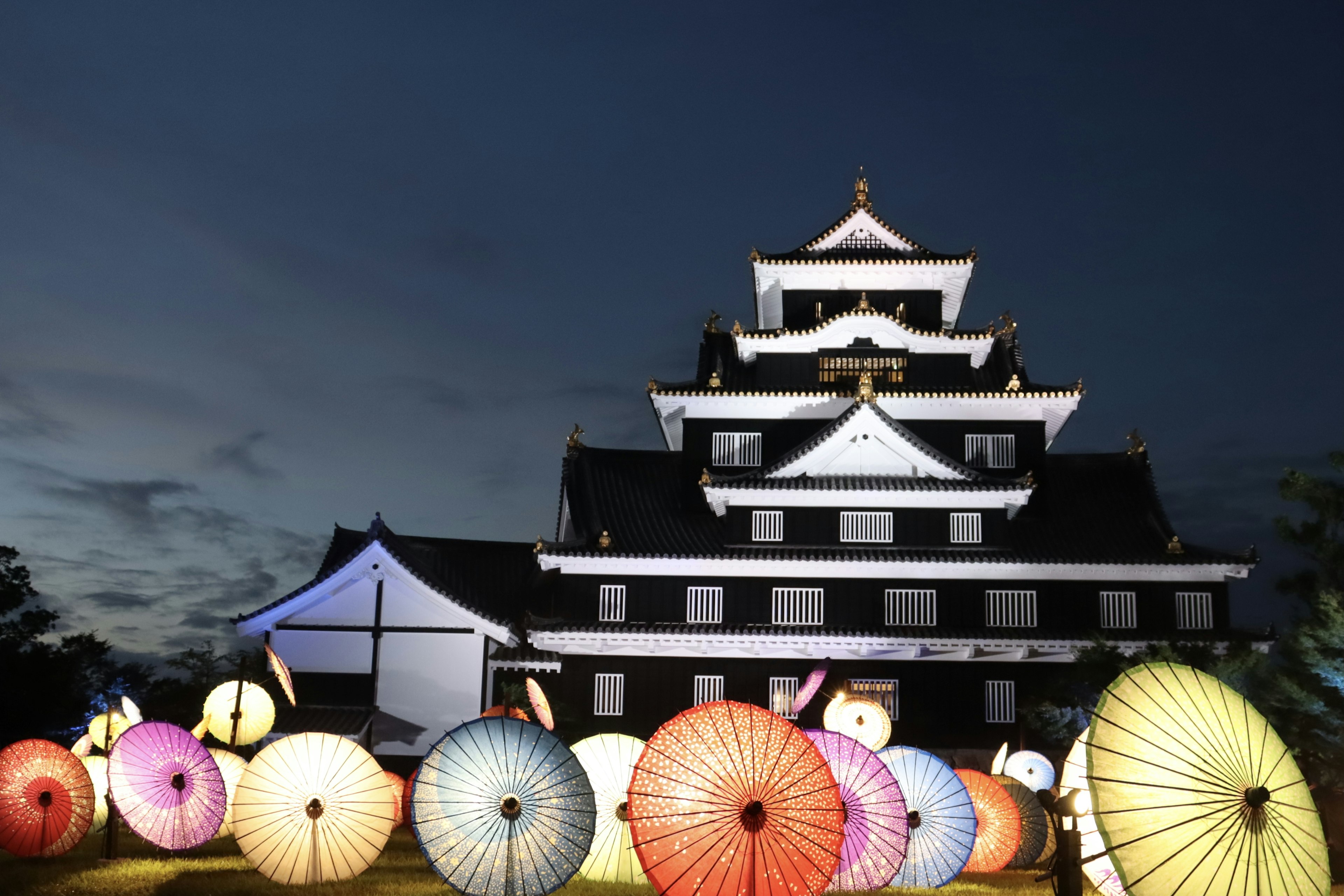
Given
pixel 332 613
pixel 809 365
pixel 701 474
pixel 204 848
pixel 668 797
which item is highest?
pixel 809 365

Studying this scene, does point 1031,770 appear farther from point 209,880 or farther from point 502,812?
point 209,880

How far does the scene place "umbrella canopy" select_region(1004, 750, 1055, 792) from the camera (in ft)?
63.3

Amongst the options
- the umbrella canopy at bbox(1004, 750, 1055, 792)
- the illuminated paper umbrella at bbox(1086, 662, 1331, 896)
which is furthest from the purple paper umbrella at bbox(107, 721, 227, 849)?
the umbrella canopy at bbox(1004, 750, 1055, 792)

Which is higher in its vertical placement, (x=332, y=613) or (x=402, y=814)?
(x=332, y=613)

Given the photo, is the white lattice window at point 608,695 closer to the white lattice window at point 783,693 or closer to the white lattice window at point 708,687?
the white lattice window at point 708,687

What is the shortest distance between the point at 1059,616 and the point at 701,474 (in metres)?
10.3

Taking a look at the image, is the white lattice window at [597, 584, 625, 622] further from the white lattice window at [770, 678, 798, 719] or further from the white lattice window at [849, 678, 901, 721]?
the white lattice window at [849, 678, 901, 721]

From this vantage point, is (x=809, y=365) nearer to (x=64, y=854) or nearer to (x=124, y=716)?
(x=124, y=716)

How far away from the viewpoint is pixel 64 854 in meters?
15.8

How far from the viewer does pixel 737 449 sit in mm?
31203

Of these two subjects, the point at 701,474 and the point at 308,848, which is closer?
the point at 308,848

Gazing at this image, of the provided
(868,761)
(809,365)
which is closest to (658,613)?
(809,365)

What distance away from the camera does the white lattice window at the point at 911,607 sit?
93.1 feet

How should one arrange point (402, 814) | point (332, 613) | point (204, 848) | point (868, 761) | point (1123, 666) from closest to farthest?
point (868, 761)
point (204, 848)
point (402, 814)
point (1123, 666)
point (332, 613)
